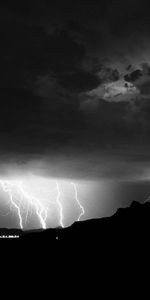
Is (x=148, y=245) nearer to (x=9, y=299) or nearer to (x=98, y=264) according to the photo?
(x=98, y=264)

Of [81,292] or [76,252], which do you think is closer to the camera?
[81,292]

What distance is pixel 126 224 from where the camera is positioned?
27.4 m

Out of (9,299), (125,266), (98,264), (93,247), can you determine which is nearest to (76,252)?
(93,247)

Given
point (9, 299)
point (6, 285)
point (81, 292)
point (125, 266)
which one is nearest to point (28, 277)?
point (6, 285)

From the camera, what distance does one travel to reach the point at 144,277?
18.6 metres

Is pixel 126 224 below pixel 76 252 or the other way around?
the other way around

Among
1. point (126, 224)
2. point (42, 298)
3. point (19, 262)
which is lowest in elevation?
point (42, 298)

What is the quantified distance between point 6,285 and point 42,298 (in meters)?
3.06

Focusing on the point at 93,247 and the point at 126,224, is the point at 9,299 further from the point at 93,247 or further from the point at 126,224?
the point at 126,224

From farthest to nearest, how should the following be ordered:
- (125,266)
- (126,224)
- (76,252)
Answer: (126,224)
(76,252)
(125,266)

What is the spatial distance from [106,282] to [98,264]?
2397 mm

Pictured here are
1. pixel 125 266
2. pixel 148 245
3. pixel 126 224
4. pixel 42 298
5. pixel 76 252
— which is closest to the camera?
pixel 42 298

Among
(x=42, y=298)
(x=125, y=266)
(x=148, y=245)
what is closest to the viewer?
(x=42, y=298)

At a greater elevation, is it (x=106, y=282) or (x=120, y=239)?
(x=120, y=239)
